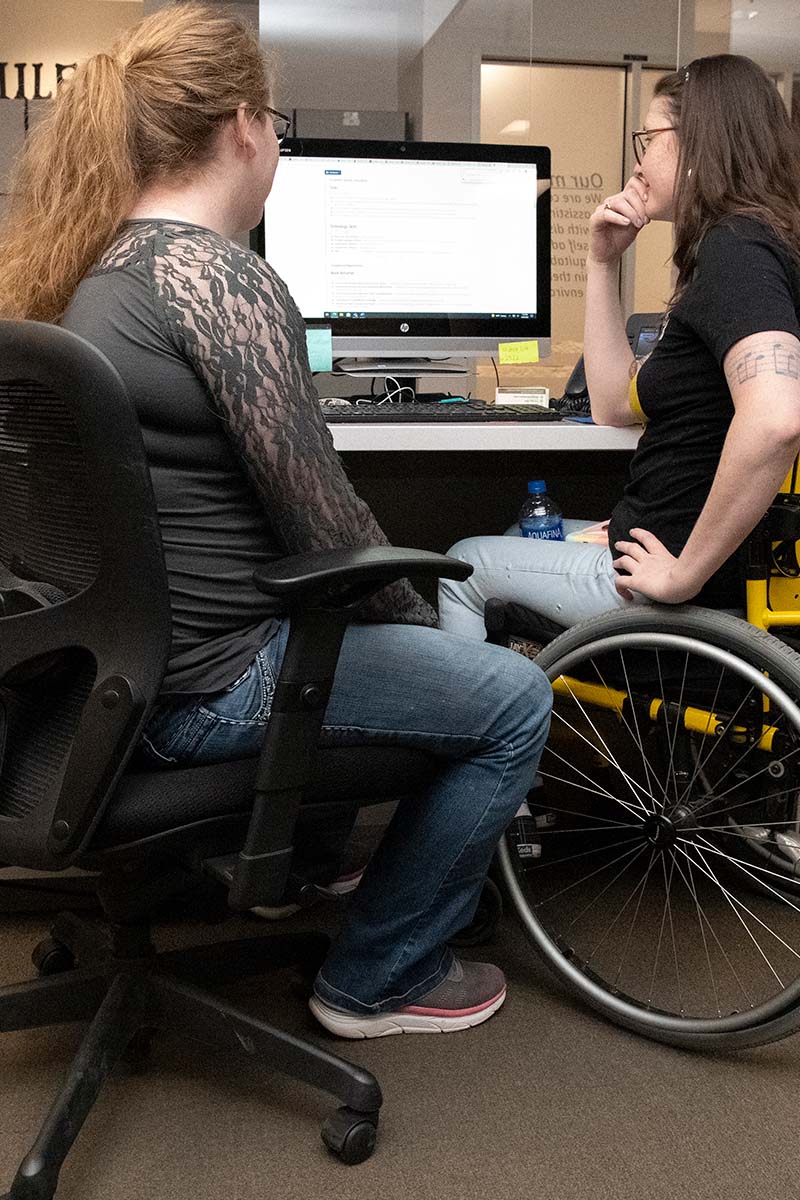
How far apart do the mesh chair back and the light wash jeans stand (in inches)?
20.8

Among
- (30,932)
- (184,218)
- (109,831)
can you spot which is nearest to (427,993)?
(109,831)

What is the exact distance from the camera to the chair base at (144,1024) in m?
1.08

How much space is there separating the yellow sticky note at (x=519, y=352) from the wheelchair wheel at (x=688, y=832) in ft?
2.24

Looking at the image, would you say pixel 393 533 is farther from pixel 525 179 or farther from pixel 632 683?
pixel 632 683

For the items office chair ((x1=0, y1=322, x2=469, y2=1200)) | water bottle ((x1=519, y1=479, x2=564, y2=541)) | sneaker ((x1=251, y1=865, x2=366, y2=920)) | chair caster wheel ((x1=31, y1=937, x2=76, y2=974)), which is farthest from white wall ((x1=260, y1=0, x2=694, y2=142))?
office chair ((x1=0, y1=322, x2=469, y2=1200))

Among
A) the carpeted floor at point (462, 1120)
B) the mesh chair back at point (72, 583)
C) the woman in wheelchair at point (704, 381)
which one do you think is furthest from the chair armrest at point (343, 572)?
the carpeted floor at point (462, 1120)

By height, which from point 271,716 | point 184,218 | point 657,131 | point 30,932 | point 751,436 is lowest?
point 30,932

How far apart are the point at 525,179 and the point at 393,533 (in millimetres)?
714

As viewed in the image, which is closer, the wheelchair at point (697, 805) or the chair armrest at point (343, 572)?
the chair armrest at point (343, 572)

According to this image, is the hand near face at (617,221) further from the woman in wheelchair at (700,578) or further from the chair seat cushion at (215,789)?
the chair seat cushion at (215,789)

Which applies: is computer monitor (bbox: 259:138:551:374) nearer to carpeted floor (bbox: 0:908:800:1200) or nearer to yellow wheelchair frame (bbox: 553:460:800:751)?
yellow wheelchair frame (bbox: 553:460:800:751)

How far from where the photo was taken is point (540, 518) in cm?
189

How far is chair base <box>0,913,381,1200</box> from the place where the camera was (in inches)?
42.7

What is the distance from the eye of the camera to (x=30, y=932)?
1706mm
